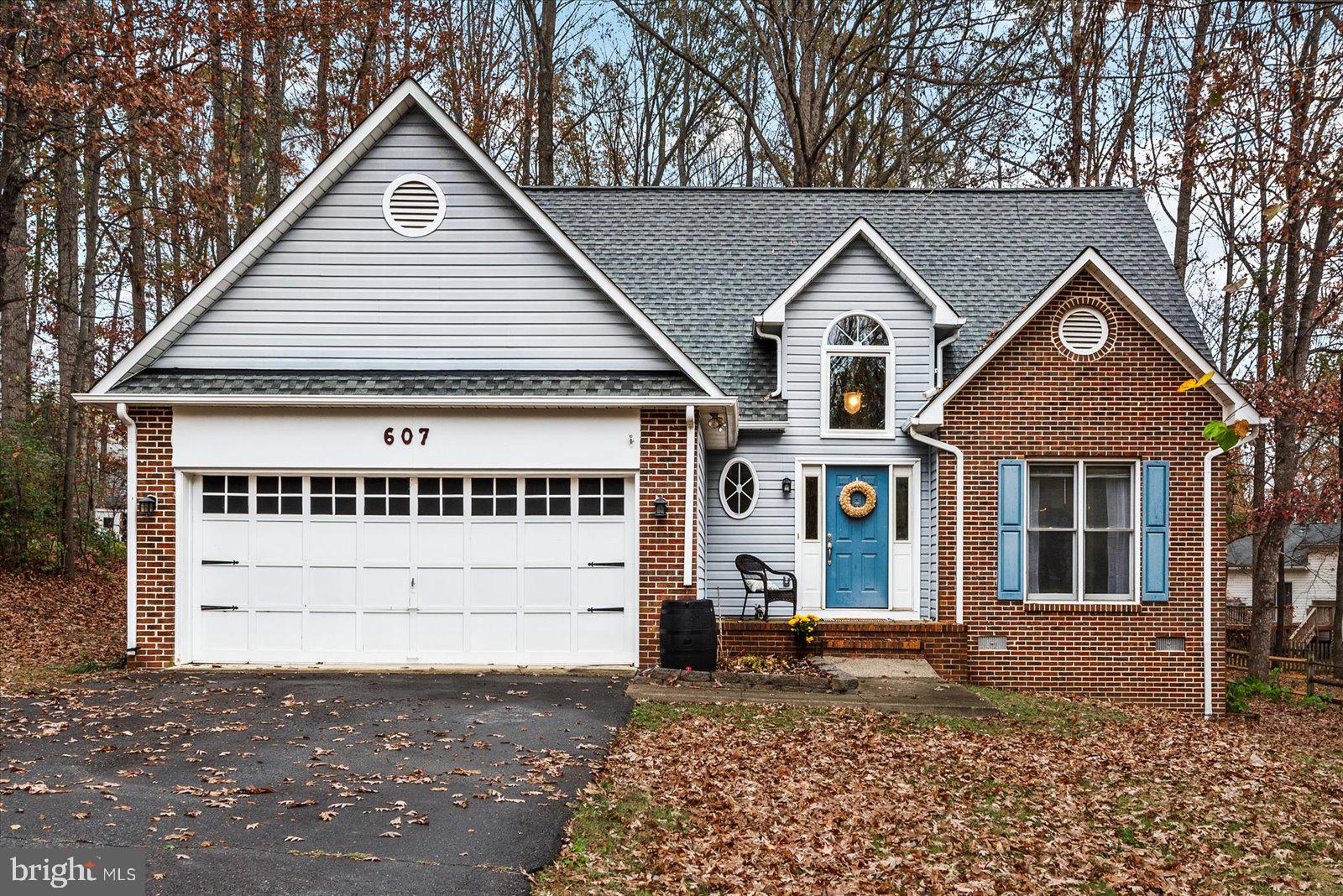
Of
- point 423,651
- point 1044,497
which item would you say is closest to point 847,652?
point 1044,497

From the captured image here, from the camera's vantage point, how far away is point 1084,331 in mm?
14188

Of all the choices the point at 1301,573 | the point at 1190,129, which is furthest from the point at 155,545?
the point at 1301,573

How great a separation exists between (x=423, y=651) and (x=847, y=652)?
16.9 ft

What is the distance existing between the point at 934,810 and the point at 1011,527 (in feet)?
23.1

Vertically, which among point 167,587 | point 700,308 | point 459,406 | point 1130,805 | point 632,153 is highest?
point 632,153

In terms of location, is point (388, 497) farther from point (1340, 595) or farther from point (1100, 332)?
point (1340, 595)

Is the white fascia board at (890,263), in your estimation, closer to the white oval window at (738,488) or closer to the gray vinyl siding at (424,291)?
the white oval window at (738,488)

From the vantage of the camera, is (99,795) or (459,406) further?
(459,406)

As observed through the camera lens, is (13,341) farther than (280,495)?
Yes

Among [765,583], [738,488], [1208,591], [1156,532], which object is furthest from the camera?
[738,488]

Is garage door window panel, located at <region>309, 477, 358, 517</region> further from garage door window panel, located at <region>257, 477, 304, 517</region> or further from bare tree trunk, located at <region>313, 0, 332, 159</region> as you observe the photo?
bare tree trunk, located at <region>313, 0, 332, 159</region>

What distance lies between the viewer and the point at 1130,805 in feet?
26.7

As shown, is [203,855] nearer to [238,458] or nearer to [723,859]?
[723,859]

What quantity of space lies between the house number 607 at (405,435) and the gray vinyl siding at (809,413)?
14.9 ft
